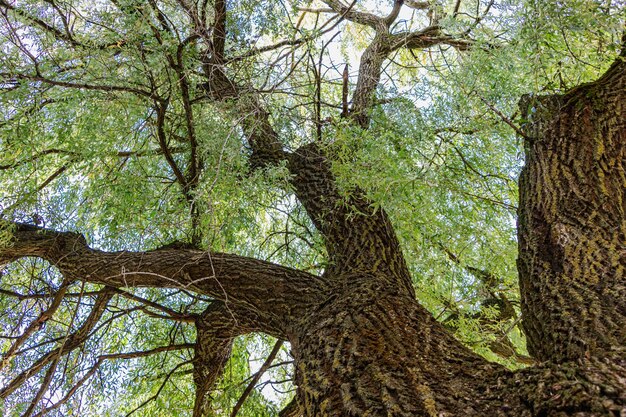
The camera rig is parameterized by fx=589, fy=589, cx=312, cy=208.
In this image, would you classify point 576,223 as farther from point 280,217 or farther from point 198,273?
point 280,217

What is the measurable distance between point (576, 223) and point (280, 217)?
8.86 feet

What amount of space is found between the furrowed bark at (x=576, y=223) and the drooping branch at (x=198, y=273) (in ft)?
3.29

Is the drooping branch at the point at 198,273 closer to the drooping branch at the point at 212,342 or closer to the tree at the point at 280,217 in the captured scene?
the tree at the point at 280,217

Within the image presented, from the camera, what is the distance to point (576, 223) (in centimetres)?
228

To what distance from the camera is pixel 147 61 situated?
3.34 meters

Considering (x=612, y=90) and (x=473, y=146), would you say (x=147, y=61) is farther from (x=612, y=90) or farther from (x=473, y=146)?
(x=612, y=90)

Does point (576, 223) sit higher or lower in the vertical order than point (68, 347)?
lower

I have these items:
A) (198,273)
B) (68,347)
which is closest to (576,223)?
(198,273)

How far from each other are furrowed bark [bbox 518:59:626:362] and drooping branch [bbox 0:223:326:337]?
39.5 inches

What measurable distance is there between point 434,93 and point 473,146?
21.6 inches

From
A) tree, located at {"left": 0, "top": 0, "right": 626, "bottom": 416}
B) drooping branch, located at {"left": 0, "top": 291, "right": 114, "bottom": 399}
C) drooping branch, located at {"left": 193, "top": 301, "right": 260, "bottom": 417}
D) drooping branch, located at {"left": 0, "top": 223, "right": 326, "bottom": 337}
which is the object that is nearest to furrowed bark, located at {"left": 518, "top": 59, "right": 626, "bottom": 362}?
tree, located at {"left": 0, "top": 0, "right": 626, "bottom": 416}

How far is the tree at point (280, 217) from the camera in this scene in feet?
6.41

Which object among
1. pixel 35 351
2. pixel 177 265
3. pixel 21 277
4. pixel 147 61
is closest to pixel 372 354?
pixel 177 265

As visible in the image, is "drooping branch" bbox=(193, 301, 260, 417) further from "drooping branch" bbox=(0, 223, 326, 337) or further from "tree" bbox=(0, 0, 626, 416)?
"drooping branch" bbox=(0, 223, 326, 337)
